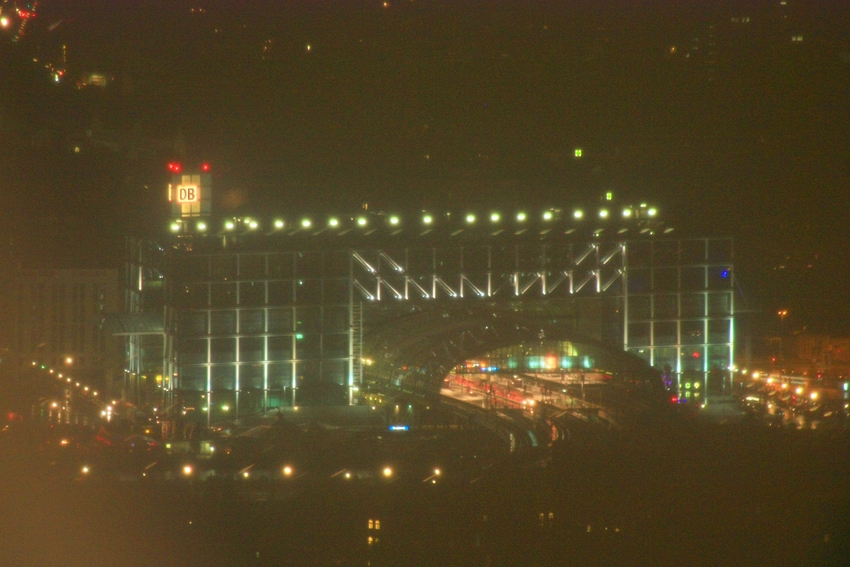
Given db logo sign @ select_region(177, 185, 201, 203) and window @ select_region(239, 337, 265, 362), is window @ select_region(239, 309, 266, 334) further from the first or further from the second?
db logo sign @ select_region(177, 185, 201, 203)

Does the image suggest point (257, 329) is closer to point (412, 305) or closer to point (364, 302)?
point (364, 302)

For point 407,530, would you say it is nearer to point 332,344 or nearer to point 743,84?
point 332,344

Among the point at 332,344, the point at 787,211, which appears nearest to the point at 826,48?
the point at 787,211

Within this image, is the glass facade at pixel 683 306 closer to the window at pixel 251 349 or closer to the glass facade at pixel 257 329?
the glass facade at pixel 257 329

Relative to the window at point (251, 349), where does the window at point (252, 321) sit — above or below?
above

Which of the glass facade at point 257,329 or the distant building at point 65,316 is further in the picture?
the distant building at point 65,316

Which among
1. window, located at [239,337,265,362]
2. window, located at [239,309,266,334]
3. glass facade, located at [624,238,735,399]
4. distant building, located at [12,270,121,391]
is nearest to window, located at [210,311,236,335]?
window, located at [239,309,266,334]

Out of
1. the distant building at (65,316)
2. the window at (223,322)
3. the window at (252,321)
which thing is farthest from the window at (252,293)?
the distant building at (65,316)
